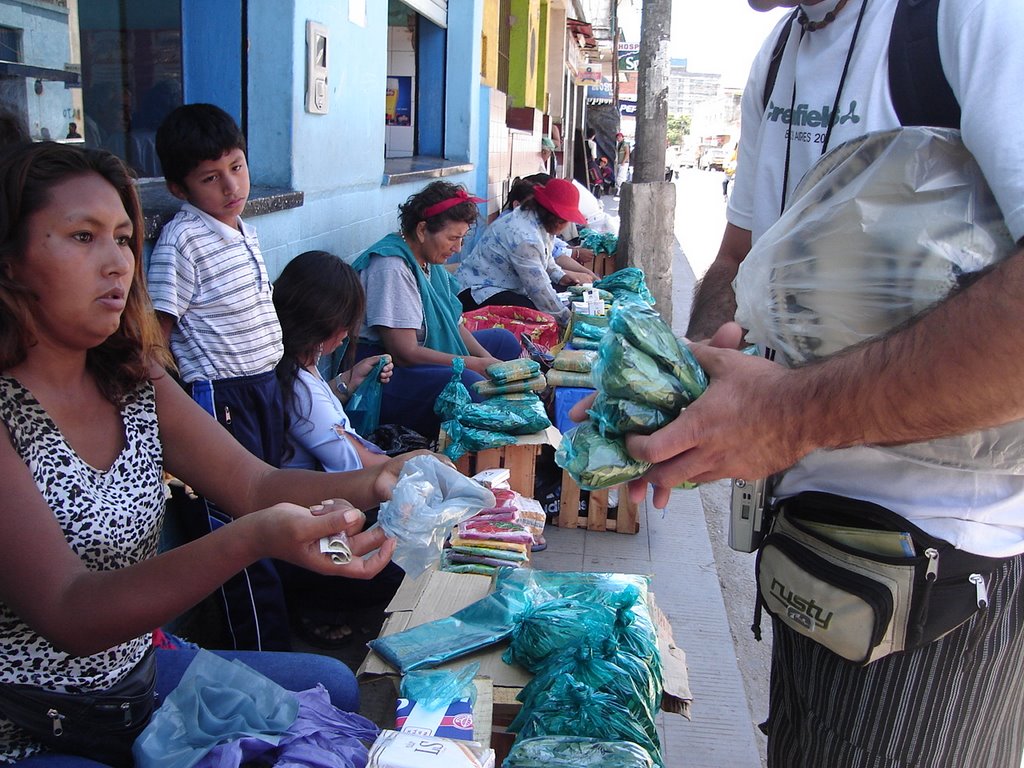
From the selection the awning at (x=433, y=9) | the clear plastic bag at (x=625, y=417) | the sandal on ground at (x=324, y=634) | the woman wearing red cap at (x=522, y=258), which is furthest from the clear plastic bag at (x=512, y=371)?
the awning at (x=433, y=9)

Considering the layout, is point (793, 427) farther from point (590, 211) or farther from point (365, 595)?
point (590, 211)

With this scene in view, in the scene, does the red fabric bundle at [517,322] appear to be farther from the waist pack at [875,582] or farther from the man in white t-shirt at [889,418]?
the waist pack at [875,582]

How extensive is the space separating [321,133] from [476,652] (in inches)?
117

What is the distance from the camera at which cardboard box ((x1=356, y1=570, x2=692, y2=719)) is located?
2.27 meters

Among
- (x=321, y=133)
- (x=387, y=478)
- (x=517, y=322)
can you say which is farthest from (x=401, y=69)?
(x=387, y=478)

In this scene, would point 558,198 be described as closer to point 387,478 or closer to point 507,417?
point 507,417

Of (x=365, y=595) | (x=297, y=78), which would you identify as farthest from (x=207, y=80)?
(x=365, y=595)

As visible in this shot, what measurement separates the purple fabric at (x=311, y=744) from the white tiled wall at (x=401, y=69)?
6838 millimetres

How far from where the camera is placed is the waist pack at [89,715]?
61.4 inches

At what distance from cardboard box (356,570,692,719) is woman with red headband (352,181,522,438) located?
1659mm

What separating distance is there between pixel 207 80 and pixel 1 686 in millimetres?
3088

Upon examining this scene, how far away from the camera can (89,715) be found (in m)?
1.64

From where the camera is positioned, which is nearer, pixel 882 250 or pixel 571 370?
pixel 882 250

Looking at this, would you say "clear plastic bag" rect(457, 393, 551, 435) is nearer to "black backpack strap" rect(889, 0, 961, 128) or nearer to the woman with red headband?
the woman with red headband
